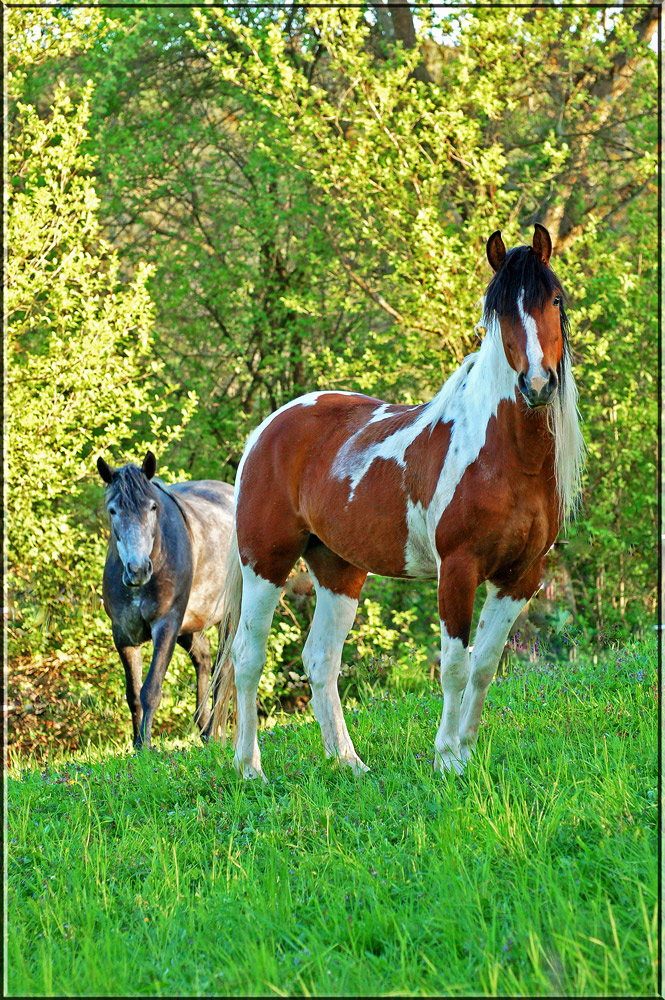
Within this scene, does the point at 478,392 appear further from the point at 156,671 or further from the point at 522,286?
the point at 156,671

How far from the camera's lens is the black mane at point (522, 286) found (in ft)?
10.9

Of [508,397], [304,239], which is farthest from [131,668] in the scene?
[304,239]

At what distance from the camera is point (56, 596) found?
955 centimetres

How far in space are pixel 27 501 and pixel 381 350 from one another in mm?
4615

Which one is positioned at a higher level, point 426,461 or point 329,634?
point 426,461

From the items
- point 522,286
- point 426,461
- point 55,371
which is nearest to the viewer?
point 522,286

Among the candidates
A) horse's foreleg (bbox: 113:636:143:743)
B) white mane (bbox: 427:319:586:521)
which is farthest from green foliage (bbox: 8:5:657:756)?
white mane (bbox: 427:319:586:521)

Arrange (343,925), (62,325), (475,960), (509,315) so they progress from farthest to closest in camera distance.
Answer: (62,325) < (509,315) < (343,925) < (475,960)

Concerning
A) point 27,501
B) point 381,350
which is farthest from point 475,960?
point 381,350

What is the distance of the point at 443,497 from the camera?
369 centimetres

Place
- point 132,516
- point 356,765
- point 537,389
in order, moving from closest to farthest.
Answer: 1. point 537,389
2. point 356,765
3. point 132,516

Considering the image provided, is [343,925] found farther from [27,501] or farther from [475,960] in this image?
[27,501]

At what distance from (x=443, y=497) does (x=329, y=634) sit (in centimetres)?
128

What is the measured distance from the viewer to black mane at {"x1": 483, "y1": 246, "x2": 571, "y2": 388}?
3.33 m
